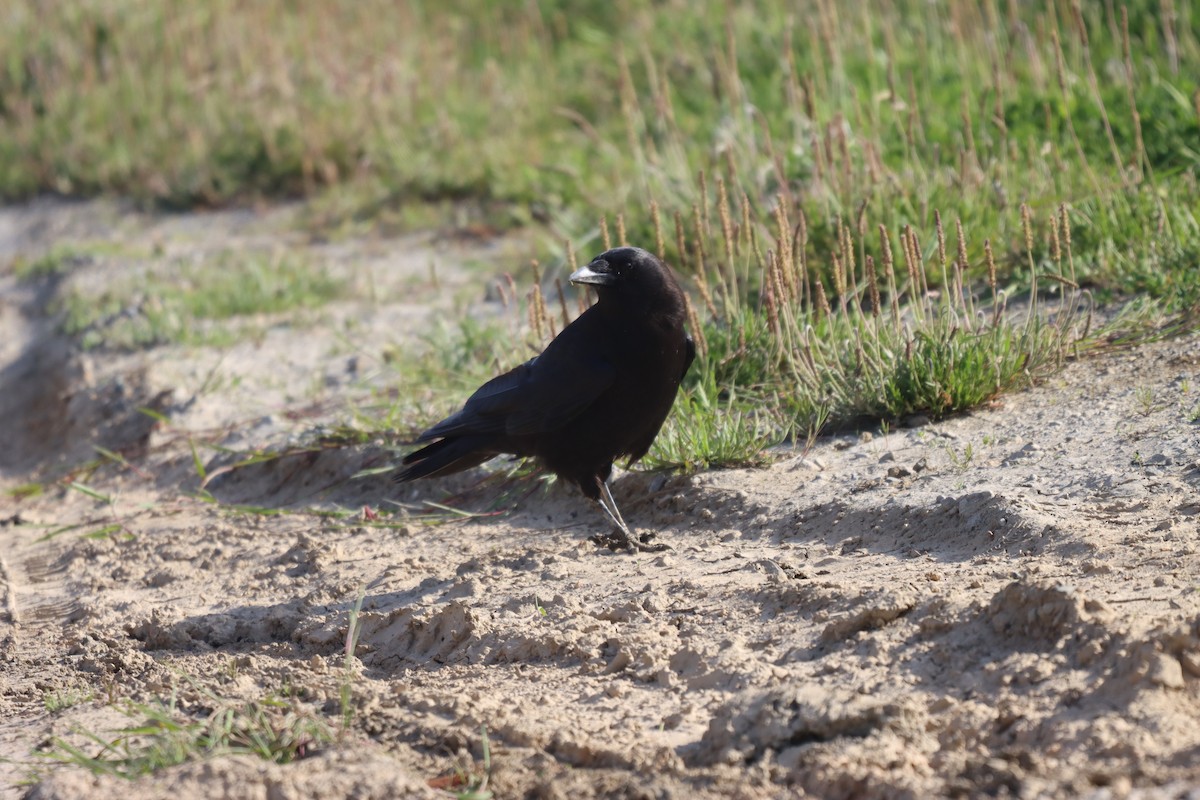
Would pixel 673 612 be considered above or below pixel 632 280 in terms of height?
below

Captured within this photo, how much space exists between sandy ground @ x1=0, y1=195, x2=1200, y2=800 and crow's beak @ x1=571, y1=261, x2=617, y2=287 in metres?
0.78

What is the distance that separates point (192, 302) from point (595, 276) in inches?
139

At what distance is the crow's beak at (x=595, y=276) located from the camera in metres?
4.25

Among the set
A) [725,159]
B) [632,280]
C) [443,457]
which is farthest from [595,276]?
[725,159]

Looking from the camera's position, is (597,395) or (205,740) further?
(597,395)

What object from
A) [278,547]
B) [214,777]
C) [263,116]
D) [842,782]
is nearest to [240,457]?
[278,547]

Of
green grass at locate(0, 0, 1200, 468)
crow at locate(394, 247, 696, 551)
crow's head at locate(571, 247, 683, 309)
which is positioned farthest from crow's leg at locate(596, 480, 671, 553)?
crow's head at locate(571, 247, 683, 309)

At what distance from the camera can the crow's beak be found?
425cm

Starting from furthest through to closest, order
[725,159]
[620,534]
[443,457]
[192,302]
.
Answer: [192,302], [725,159], [443,457], [620,534]

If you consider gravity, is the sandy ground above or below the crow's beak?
below

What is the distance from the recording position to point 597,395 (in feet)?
14.3

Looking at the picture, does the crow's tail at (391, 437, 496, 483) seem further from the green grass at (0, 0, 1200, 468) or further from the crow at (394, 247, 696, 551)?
the green grass at (0, 0, 1200, 468)

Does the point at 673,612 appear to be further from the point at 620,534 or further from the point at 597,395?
the point at 597,395

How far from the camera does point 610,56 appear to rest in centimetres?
931
